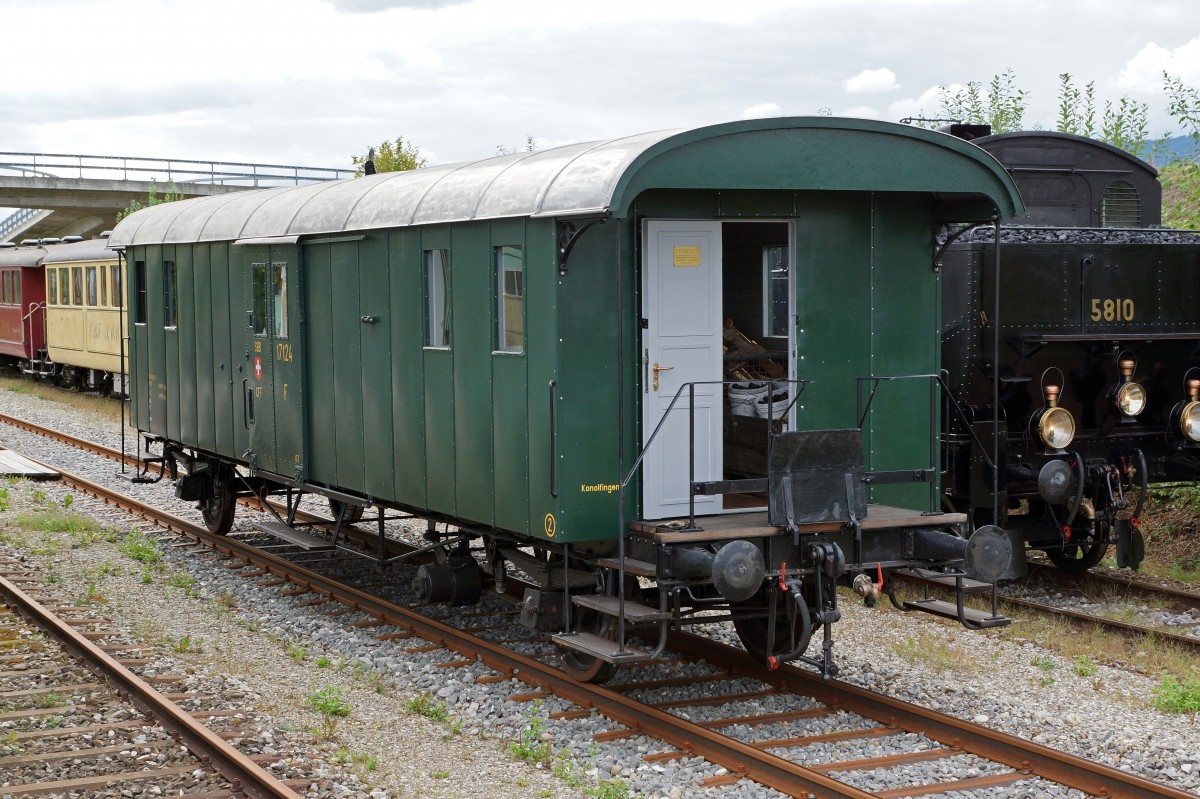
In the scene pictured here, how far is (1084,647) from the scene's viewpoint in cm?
973

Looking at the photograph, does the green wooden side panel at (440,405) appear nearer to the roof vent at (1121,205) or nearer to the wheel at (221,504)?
the wheel at (221,504)

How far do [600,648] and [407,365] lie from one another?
308 cm

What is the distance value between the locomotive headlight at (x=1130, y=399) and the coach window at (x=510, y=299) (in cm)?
594

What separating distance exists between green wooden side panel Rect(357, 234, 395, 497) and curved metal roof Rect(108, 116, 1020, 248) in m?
0.28

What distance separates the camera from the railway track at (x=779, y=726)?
6797mm

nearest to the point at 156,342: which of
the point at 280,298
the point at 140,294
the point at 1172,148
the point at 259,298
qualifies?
the point at 140,294

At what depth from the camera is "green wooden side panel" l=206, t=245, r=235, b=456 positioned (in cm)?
1309

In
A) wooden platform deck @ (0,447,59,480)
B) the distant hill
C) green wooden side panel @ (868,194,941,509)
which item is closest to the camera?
green wooden side panel @ (868,194,941,509)

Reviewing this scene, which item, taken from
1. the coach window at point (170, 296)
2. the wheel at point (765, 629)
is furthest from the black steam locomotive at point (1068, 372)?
the coach window at point (170, 296)

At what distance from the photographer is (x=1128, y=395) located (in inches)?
460

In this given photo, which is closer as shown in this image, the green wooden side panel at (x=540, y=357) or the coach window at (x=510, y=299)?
the green wooden side panel at (x=540, y=357)

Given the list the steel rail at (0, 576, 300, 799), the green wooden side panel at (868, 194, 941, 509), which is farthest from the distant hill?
the steel rail at (0, 576, 300, 799)

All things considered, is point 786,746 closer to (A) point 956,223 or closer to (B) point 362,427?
(A) point 956,223

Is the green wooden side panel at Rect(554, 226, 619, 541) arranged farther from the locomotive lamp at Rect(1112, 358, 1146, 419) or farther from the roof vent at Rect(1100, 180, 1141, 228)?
the roof vent at Rect(1100, 180, 1141, 228)
